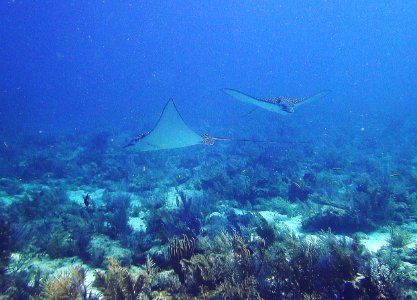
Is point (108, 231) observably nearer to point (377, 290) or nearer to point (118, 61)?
point (377, 290)

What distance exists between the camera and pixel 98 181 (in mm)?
13062

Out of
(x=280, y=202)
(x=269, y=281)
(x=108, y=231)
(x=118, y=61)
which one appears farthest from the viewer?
(x=118, y=61)

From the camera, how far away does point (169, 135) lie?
7.88 m

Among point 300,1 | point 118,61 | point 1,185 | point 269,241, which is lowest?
point 1,185

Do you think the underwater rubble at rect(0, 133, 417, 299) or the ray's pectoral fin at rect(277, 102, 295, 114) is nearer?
the underwater rubble at rect(0, 133, 417, 299)

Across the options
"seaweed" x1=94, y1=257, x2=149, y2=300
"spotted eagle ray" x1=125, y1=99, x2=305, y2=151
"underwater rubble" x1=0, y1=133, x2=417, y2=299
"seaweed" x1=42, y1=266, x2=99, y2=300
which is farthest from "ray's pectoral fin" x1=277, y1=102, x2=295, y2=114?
"seaweed" x1=42, y1=266, x2=99, y2=300

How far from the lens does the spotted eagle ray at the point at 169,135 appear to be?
23.5 ft

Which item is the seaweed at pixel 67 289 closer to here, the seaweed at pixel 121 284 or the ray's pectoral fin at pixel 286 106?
the seaweed at pixel 121 284

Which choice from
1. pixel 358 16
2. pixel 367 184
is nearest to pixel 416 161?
pixel 367 184

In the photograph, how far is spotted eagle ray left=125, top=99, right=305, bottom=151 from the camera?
718 cm

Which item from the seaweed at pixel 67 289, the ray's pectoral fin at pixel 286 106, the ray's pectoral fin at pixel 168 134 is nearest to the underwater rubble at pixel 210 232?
the seaweed at pixel 67 289

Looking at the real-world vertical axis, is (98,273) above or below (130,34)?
below

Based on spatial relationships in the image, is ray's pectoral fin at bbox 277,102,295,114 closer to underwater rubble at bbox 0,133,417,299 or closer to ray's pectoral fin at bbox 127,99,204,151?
underwater rubble at bbox 0,133,417,299

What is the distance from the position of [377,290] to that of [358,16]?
20546cm
